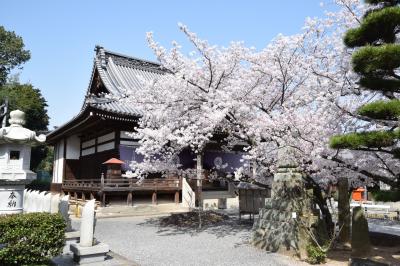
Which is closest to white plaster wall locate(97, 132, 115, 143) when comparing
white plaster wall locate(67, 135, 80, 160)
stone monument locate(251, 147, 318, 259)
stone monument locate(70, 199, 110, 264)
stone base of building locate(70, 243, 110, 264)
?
white plaster wall locate(67, 135, 80, 160)

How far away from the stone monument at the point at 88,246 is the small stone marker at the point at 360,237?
576 centimetres

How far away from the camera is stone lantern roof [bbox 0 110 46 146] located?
24.8 feet

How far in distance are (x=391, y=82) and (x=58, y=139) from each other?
2515 centimetres

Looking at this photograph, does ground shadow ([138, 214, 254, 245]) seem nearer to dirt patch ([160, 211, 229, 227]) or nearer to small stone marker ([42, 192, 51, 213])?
dirt patch ([160, 211, 229, 227])

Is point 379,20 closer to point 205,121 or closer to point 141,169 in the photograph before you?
point 205,121

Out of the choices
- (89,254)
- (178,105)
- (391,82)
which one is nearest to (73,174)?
(178,105)

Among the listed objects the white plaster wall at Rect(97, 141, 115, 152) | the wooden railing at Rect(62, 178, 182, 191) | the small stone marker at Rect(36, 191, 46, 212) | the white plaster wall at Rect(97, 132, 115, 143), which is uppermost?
the white plaster wall at Rect(97, 132, 115, 143)

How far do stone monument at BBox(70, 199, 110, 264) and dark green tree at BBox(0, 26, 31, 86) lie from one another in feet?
134

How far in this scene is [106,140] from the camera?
20.8 m

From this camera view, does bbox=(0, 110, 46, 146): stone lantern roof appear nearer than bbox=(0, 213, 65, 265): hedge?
No

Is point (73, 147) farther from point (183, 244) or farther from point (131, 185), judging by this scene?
point (183, 244)

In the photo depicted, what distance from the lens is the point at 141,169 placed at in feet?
44.5

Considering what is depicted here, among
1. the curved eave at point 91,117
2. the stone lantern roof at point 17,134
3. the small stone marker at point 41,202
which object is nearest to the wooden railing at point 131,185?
the curved eave at point 91,117

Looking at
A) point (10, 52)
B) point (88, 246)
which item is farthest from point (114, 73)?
point (10, 52)
